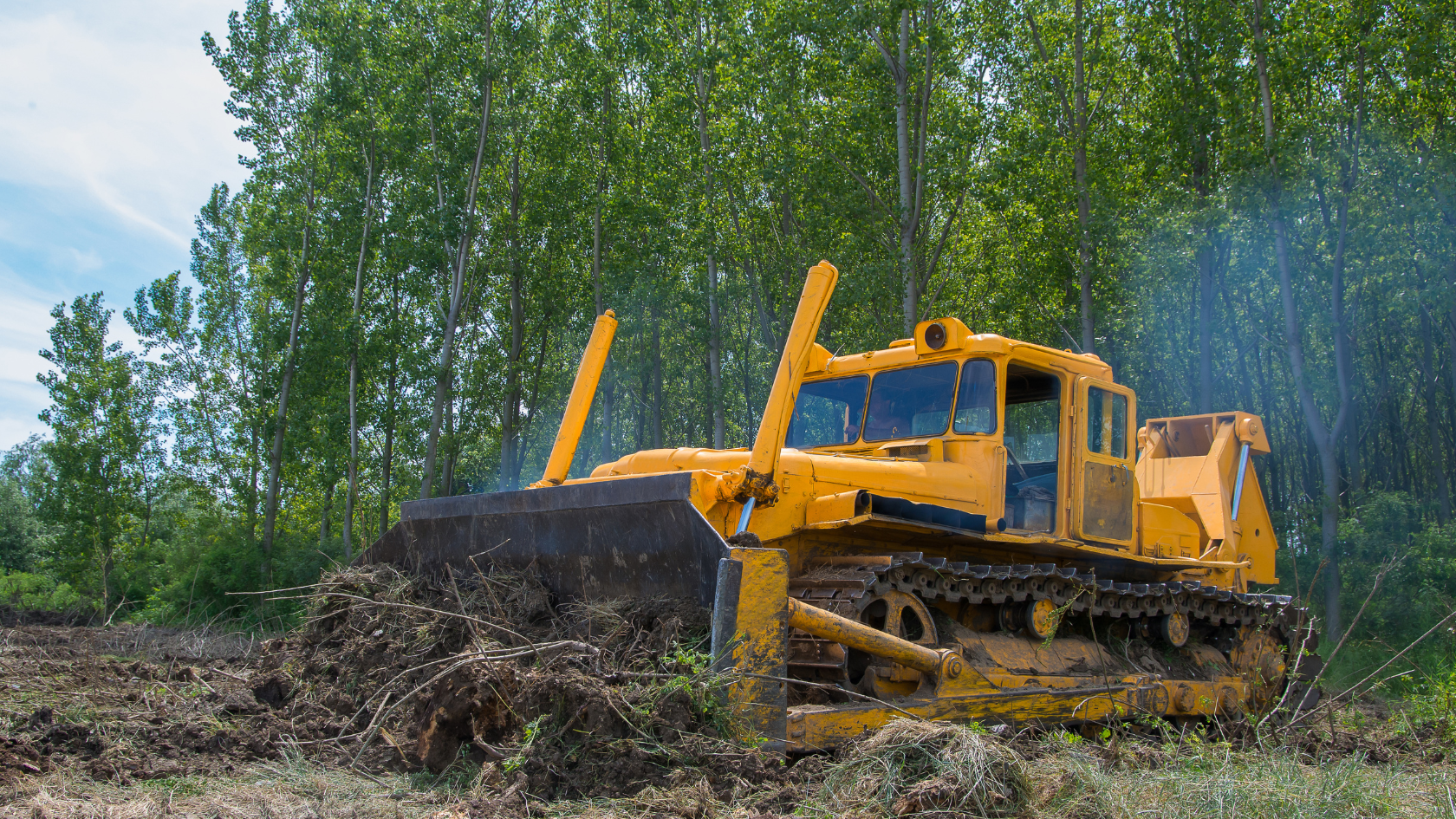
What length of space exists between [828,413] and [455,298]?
17050 mm

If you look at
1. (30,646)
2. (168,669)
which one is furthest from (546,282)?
(168,669)

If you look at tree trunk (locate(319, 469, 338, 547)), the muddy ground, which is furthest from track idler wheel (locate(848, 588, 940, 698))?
tree trunk (locate(319, 469, 338, 547))

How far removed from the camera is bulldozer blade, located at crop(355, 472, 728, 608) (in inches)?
217

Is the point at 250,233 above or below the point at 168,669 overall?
above

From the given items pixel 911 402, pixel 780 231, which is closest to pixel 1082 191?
pixel 780 231

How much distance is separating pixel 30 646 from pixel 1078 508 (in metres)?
10.0

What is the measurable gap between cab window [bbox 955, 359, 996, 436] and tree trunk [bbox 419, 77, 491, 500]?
1769 cm

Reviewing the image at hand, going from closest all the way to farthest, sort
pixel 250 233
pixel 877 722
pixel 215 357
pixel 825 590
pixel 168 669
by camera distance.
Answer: pixel 877 722 < pixel 825 590 < pixel 168 669 < pixel 250 233 < pixel 215 357

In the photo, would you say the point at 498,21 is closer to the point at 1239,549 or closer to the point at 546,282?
the point at 546,282

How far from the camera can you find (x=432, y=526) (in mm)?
7129

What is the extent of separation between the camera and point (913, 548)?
265 inches

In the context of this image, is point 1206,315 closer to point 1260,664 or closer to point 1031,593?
point 1260,664

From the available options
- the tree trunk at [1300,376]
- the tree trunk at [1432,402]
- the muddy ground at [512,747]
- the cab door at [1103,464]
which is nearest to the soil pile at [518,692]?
the muddy ground at [512,747]

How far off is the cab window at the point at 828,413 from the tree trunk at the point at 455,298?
53.9ft
